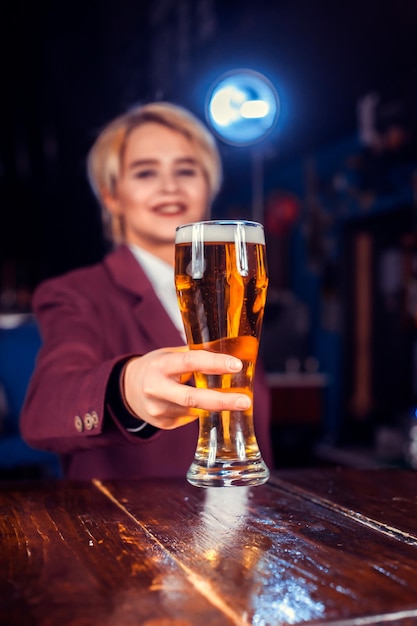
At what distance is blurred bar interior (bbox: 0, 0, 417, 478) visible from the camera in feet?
15.0

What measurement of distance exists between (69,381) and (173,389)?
37cm

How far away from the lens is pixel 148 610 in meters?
0.60

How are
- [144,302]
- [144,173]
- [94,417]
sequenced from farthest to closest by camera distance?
[144,173] → [144,302] → [94,417]

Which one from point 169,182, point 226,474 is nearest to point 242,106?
point 169,182

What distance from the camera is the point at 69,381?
1.24 m

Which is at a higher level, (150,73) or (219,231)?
(150,73)

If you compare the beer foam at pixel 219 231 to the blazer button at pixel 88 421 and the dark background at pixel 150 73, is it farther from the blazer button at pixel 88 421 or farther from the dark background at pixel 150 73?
the dark background at pixel 150 73

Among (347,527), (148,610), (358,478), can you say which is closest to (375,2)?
(358,478)

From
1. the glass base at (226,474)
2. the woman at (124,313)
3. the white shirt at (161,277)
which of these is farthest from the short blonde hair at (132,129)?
the glass base at (226,474)

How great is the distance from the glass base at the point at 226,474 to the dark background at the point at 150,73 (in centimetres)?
205

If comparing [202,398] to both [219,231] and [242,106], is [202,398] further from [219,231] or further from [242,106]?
[242,106]

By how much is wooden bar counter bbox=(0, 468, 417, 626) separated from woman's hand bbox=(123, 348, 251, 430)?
Answer: 130mm

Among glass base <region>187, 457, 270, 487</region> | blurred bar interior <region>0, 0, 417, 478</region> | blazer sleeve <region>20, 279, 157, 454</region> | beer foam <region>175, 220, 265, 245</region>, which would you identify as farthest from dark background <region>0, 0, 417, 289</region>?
glass base <region>187, 457, 270, 487</region>

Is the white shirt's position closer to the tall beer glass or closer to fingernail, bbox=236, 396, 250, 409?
the tall beer glass
